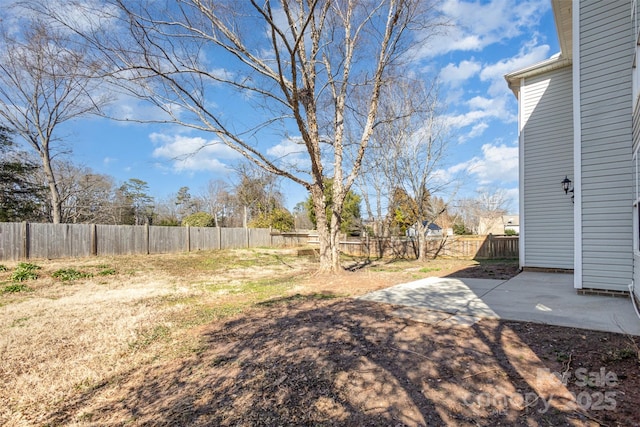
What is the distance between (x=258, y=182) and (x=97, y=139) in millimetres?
13126

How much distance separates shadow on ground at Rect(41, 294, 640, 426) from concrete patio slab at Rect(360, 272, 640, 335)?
0.38 m

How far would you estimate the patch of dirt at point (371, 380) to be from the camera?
6.28 ft

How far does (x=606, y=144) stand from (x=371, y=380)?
5.46m

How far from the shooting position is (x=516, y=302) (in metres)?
4.52

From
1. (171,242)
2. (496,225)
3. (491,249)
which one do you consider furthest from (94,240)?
A: (496,225)

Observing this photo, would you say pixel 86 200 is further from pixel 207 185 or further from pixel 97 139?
pixel 207 185

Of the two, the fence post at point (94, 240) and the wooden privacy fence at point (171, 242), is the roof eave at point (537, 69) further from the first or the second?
the fence post at point (94, 240)

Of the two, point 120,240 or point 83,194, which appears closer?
point 120,240

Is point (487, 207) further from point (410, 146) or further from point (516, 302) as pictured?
point (516, 302)

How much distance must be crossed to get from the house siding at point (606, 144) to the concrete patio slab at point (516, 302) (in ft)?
2.28

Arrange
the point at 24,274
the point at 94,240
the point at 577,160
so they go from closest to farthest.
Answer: the point at 577,160, the point at 24,274, the point at 94,240

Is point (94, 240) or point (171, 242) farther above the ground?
point (94, 240)

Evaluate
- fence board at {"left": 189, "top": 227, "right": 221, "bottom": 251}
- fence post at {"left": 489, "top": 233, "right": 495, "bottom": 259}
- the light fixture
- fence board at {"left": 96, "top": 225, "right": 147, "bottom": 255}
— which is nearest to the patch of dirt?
the light fixture

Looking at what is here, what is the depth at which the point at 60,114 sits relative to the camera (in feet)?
43.5
